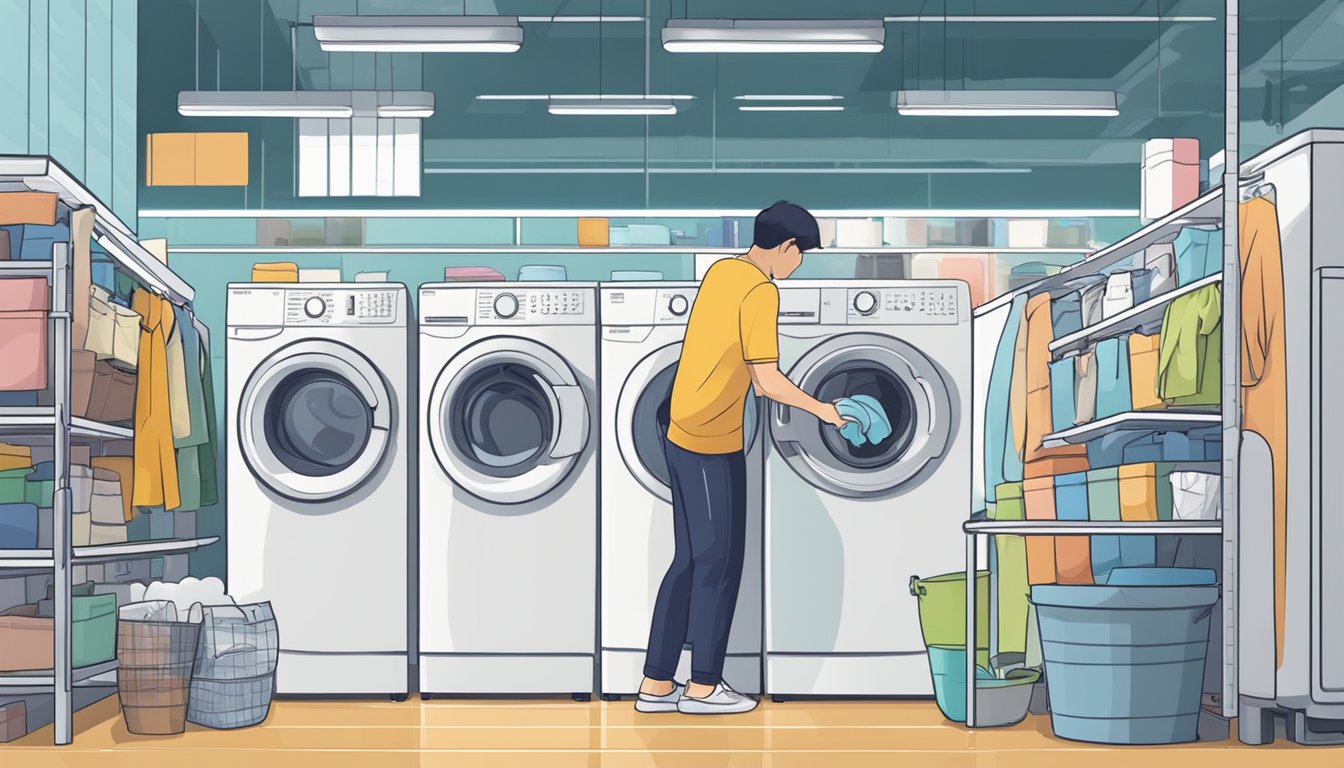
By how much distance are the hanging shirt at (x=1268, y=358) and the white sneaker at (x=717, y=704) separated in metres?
1.36

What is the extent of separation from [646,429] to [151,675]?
1.48 metres

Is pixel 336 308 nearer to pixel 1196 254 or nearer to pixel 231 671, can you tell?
pixel 231 671

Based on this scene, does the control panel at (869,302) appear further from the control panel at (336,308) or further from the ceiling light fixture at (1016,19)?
the ceiling light fixture at (1016,19)

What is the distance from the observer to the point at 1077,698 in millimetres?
3174

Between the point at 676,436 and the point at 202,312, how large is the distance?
128 inches

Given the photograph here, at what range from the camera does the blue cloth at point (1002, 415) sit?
4273 millimetres

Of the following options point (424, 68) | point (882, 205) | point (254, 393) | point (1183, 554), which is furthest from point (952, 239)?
point (254, 393)

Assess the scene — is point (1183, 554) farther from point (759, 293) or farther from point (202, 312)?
point (202, 312)

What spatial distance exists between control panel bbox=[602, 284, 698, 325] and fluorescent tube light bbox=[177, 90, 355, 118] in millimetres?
2503

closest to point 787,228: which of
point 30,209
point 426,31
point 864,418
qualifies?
point 864,418

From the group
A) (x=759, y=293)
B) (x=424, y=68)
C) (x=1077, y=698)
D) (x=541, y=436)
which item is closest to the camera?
(x=1077, y=698)

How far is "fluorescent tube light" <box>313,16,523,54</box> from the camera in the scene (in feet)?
18.1

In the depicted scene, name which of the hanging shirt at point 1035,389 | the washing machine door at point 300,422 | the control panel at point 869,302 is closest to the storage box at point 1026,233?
the hanging shirt at point 1035,389

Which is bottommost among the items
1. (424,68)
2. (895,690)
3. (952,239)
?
(895,690)
